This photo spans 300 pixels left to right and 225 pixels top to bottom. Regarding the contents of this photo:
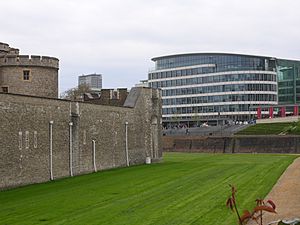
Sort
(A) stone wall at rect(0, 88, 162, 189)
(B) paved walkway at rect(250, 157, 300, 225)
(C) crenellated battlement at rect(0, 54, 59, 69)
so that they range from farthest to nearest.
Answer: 1. (C) crenellated battlement at rect(0, 54, 59, 69)
2. (A) stone wall at rect(0, 88, 162, 189)
3. (B) paved walkway at rect(250, 157, 300, 225)

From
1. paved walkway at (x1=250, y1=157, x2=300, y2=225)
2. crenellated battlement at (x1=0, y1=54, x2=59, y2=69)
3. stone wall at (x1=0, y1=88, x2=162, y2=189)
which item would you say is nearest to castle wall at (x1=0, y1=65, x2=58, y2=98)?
crenellated battlement at (x1=0, y1=54, x2=59, y2=69)

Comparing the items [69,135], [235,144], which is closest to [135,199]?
[69,135]

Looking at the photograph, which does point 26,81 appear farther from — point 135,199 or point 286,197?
point 286,197

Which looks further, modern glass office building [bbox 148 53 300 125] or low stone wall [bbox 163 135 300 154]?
modern glass office building [bbox 148 53 300 125]

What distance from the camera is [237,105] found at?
11000 centimetres

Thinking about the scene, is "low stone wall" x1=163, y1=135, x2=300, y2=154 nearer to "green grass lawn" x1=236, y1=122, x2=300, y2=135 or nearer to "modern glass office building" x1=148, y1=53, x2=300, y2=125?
"green grass lawn" x1=236, y1=122, x2=300, y2=135

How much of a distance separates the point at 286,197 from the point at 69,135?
16819 mm

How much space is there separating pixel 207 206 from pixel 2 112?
12461mm

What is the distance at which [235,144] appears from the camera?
64375 mm

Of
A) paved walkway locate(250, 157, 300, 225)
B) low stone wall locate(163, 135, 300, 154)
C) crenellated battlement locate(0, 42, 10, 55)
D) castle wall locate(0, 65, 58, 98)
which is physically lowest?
low stone wall locate(163, 135, 300, 154)

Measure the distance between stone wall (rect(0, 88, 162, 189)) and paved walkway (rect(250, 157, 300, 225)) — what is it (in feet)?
42.6

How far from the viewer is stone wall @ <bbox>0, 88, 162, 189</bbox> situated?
26.0m

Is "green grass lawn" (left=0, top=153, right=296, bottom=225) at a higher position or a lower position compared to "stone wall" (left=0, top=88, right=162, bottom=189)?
lower

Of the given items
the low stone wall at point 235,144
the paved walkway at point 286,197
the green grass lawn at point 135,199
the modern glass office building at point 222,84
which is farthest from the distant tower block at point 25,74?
the modern glass office building at point 222,84
